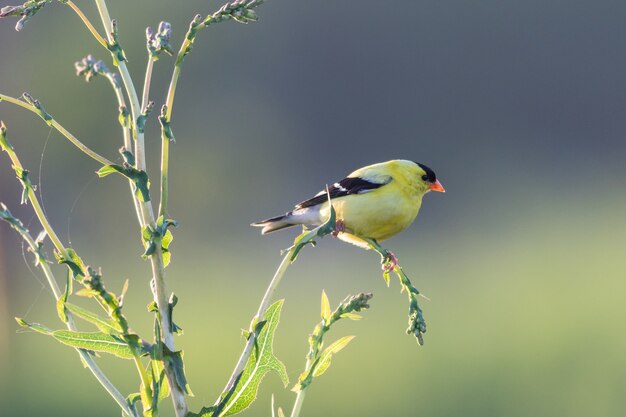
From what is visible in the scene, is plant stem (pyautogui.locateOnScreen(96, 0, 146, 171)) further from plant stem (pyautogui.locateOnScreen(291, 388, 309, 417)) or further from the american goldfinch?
the american goldfinch

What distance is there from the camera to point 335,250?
11531mm

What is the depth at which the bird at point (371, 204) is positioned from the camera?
206 centimetres

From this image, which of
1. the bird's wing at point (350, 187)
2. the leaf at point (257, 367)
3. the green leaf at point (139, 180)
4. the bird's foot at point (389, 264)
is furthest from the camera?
the bird's wing at point (350, 187)

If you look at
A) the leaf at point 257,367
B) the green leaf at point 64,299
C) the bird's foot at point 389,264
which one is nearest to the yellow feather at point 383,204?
the bird's foot at point 389,264

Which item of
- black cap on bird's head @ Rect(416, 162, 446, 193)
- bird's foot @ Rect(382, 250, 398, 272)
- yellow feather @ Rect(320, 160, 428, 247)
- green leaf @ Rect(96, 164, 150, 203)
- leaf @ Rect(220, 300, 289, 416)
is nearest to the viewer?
green leaf @ Rect(96, 164, 150, 203)

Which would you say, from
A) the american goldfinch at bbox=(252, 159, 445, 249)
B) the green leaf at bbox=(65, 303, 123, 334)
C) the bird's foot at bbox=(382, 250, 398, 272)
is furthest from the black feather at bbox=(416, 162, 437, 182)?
the green leaf at bbox=(65, 303, 123, 334)

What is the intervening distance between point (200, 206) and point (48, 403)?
5244mm

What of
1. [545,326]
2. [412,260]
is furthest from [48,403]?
[412,260]

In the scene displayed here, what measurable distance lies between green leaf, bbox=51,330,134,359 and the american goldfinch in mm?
1032

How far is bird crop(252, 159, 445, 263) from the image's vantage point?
206cm

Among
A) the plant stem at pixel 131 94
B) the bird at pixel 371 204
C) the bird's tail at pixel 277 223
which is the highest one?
the plant stem at pixel 131 94

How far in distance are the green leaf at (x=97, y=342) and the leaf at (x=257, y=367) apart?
11cm

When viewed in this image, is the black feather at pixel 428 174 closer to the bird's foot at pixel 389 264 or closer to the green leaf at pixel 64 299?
the bird's foot at pixel 389 264

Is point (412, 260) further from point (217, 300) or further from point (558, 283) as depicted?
point (217, 300)
